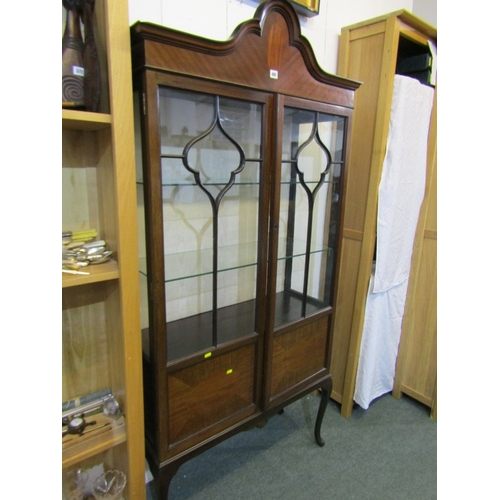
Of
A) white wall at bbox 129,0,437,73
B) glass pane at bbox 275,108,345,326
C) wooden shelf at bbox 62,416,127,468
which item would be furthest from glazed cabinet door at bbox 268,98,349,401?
wooden shelf at bbox 62,416,127,468

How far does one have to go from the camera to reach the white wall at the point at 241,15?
1253mm

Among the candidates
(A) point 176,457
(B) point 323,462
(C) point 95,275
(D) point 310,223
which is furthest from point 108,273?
(B) point 323,462

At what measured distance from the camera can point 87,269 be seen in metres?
1.01

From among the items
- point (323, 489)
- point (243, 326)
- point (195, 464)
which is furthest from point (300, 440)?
point (243, 326)

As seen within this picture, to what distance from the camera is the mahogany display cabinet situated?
105 centimetres

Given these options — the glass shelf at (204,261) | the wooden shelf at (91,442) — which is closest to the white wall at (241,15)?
the glass shelf at (204,261)

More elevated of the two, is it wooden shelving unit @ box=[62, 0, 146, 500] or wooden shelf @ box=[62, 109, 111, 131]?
wooden shelf @ box=[62, 109, 111, 131]

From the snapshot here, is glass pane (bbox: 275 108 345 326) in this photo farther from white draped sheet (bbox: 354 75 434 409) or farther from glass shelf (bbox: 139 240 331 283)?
white draped sheet (bbox: 354 75 434 409)

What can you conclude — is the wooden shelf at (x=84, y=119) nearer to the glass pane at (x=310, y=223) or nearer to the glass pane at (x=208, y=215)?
the glass pane at (x=208, y=215)

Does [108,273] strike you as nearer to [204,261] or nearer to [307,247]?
[204,261]

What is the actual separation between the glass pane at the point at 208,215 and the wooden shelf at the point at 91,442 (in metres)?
0.28

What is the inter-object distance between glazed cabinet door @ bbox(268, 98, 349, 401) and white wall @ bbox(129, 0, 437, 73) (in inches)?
20.2

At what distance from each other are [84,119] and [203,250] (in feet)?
2.11

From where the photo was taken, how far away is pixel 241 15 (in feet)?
4.82
